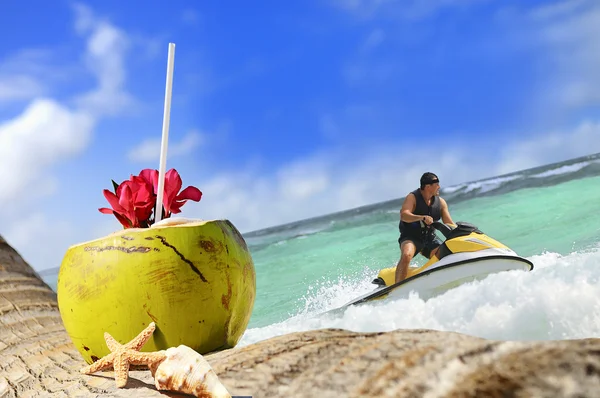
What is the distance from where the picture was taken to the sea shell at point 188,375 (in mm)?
757

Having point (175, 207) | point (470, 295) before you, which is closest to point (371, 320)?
point (470, 295)

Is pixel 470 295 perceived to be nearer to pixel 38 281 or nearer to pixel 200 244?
pixel 38 281

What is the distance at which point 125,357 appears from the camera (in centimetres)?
100

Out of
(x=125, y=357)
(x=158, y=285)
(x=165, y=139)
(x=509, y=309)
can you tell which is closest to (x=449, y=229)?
(x=509, y=309)

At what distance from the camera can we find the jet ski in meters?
4.29

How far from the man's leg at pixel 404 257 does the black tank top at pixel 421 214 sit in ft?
0.35

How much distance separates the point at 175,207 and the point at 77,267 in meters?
0.26

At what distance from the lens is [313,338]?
80 cm

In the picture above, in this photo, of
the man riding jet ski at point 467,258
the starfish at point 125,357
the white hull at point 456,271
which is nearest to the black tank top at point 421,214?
the man riding jet ski at point 467,258

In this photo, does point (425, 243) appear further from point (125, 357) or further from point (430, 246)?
point (125, 357)

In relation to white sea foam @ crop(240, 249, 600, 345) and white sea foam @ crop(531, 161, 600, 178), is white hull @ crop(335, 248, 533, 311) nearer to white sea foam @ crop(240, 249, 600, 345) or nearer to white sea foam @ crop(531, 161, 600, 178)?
white sea foam @ crop(240, 249, 600, 345)

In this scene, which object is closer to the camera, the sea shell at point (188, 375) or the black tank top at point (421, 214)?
the sea shell at point (188, 375)

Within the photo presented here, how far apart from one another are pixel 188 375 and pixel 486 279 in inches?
152

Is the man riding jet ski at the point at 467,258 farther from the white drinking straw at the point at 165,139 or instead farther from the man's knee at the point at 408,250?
the white drinking straw at the point at 165,139
